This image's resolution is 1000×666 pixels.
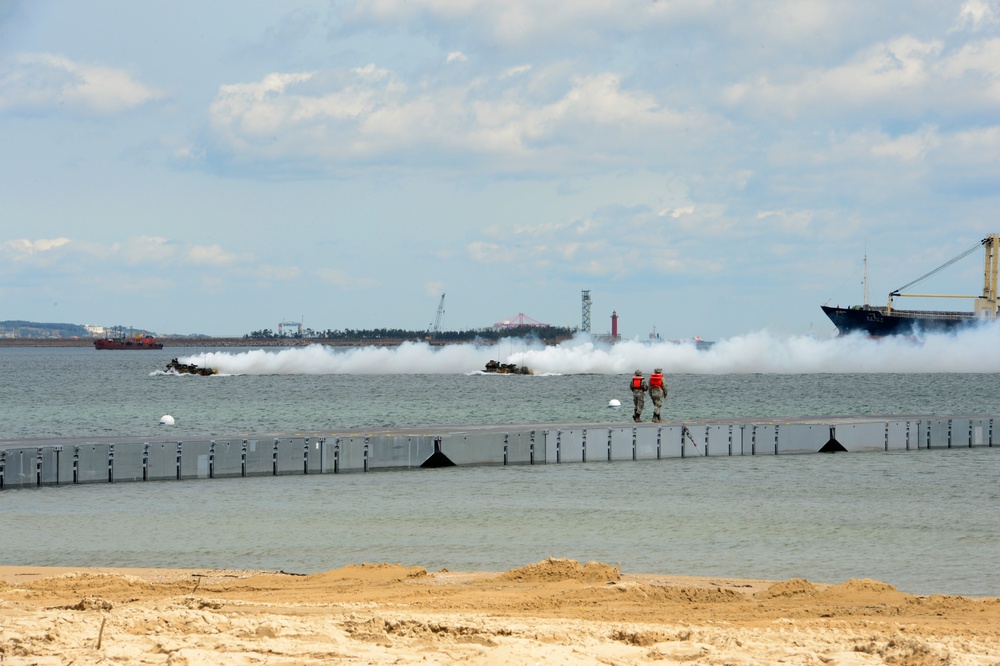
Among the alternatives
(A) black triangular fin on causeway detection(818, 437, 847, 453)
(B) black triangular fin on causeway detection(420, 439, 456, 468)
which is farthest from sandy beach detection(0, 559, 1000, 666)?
(A) black triangular fin on causeway detection(818, 437, 847, 453)

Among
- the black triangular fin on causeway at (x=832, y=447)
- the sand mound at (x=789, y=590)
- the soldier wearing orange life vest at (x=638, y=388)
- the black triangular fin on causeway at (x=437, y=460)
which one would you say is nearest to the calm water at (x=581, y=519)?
the black triangular fin on causeway at (x=437, y=460)

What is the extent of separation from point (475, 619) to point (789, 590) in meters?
5.07

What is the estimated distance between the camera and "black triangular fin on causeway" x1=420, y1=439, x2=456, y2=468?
1430 inches

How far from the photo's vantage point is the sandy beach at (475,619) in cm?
1190

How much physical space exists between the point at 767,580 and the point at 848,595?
7.42ft

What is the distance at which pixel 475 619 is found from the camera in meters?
13.6

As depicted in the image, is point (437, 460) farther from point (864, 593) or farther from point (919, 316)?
point (919, 316)

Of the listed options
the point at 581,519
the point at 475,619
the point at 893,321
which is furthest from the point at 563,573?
the point at 893,321

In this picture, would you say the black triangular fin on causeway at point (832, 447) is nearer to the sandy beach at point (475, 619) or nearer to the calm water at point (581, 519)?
the calm water at point (581, 519)

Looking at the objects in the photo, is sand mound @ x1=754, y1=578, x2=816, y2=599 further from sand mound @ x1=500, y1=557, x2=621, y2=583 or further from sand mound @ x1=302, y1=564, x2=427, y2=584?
sand mound @ x1=302, y1=564, x2=427, y2=584

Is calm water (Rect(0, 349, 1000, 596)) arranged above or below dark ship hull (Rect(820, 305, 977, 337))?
below

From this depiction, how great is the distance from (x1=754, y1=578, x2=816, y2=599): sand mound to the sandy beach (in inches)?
1.5

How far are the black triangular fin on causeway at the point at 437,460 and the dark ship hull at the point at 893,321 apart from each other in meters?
138

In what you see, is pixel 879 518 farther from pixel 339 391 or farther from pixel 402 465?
pixel 339 391
